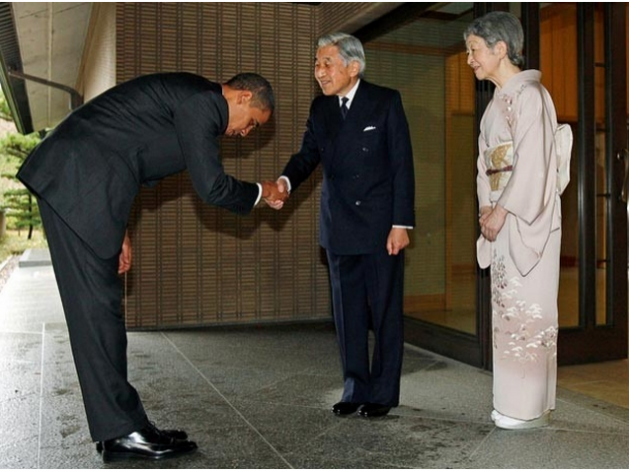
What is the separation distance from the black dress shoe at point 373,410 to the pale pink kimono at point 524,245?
411 mm

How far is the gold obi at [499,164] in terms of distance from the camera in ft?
7.77

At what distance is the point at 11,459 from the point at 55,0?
4.88m

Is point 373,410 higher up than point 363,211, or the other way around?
point 363,211

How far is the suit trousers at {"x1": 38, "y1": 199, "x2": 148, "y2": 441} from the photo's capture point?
6.67 ft

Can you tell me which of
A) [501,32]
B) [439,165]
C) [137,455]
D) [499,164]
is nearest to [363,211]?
[499,164]

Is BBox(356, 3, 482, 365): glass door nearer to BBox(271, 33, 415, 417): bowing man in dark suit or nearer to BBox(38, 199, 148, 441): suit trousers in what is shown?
BBox(271, 33, 415, 417): bowing man in dark suit

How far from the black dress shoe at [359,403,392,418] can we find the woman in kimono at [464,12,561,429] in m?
0.40

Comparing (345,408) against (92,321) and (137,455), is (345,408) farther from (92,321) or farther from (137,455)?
(92,321)

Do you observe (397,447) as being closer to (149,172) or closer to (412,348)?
(149,172)

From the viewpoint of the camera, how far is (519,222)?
2336mm

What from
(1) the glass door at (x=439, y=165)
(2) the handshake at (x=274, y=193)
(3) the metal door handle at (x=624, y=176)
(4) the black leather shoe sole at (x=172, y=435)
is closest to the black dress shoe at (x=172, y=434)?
(4) the black leather shoe sole at (x=172, y=435)

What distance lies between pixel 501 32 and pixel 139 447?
1.80m

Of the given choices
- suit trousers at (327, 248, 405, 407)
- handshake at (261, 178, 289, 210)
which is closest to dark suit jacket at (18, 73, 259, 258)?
handshake at (261, 178, 289, 210)

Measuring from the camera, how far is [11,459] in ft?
6.94
